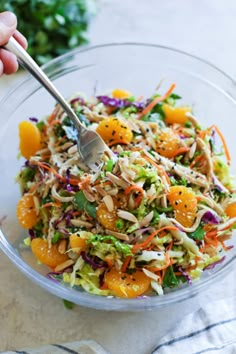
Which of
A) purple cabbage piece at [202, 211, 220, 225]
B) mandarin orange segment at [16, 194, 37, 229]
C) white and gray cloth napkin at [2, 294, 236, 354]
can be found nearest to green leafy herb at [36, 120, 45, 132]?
mandarin orange segment at [16, 194, 37, 229]

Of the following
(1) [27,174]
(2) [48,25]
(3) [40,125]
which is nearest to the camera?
(1) [27,174]

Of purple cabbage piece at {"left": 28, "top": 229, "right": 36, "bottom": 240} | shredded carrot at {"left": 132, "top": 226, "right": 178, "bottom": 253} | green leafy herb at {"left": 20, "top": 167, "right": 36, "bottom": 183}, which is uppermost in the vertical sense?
green leafy herb at {"left": 20, "top": 167, "right": 36, "bottom": 183}

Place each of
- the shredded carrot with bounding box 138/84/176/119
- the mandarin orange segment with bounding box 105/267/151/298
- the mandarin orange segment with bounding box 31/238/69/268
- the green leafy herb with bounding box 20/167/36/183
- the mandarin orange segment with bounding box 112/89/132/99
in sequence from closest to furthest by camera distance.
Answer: the mandarin orange segment with bounding box 105/267/151/298 < the mandarin orange segment with bounding box 31/238/69/268 < the green leafy herb with bounding box 20/167/36/183 < the shredded carrot with bounding box 138/84/176/119 < the mandarin orange segment with bounding box 112/89/132/99

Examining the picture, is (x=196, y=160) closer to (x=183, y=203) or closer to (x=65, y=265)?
(x=183, y=203)

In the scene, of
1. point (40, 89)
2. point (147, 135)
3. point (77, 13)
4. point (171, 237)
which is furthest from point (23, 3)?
point (171, 237)

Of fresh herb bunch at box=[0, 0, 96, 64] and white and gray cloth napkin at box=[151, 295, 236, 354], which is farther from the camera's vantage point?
fresh herb bunch at box=[0, 0, 96, 64]

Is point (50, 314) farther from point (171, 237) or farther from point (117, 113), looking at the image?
point (117, 113)

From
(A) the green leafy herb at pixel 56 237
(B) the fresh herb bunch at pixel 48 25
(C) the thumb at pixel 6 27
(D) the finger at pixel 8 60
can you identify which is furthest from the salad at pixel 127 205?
(B) the fresh herb bunch at pixel 48 25

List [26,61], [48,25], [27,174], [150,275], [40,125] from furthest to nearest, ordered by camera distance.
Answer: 1. [48,25]
2. [40,125]
3. [27,174]
4. [26,61]
5. [150,275]

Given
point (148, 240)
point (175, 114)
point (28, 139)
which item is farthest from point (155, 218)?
point (28, 139)

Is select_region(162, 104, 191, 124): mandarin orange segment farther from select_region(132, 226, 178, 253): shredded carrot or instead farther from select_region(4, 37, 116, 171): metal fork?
select_region(132, 226, 178, 253): shredded carrot
